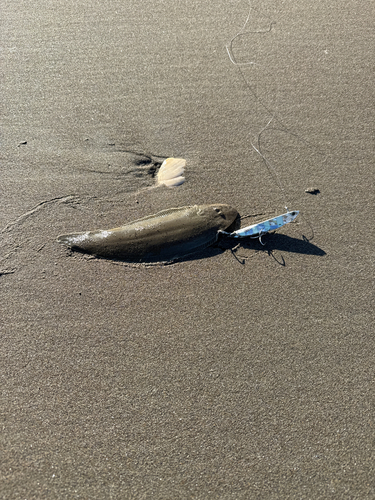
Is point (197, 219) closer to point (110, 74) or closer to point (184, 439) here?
point (184, 439)

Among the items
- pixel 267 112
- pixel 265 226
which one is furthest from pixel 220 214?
pixel 267 112

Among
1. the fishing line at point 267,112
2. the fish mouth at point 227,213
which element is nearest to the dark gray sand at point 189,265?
the fishing line at point 267,112

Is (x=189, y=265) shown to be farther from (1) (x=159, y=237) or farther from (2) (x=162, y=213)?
(2) (x=162, y=213)

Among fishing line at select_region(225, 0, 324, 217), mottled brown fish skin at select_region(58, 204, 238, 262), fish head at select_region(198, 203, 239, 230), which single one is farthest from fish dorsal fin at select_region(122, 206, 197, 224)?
fishing line at select_region(225, 0, 324, 217)

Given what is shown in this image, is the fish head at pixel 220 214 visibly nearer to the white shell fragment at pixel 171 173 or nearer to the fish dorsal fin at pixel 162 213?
the fish dorsal fin at pixel 162 213

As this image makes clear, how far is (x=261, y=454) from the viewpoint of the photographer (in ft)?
7.21

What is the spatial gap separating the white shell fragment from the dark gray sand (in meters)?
0.07

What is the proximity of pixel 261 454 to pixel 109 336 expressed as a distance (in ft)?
3.89

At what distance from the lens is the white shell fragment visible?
3.18 metres

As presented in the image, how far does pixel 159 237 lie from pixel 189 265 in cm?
32

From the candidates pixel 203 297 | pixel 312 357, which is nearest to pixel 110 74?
pixel 203 297

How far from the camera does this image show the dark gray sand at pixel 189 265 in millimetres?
2207

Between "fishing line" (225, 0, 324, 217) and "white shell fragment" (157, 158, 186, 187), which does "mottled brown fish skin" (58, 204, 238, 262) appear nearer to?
"white shell fragment" (157, 158, 186, 187)

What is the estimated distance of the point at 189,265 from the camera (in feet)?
9.24
